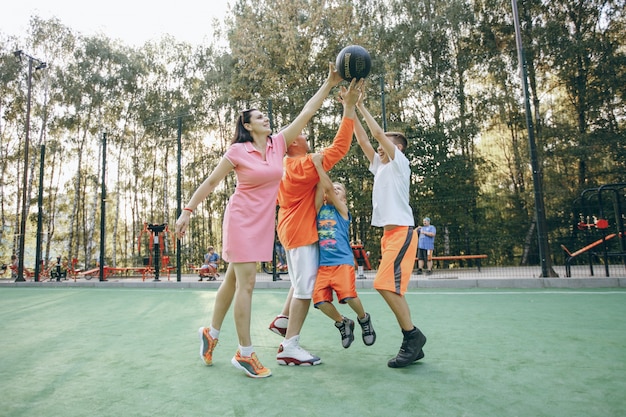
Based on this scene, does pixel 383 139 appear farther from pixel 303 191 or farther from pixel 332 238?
pixel 332 238

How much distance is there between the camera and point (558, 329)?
352 centimetres

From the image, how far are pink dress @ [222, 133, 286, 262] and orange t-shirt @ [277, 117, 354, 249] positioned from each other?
319 mm

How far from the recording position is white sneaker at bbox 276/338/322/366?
2.73 m

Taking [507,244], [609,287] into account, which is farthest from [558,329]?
[507,244]

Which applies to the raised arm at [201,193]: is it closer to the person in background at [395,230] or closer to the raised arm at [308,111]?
the raised arm at [308,111]

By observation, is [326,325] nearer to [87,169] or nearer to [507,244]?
[507,244]

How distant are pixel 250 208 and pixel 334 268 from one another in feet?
2.63

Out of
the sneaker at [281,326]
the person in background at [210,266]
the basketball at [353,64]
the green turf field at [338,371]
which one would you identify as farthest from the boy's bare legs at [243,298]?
the person in background at [210,266]

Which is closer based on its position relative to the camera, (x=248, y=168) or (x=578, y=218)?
(x=248, y=168)

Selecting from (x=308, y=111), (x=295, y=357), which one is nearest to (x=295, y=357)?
(x=295, y=357)

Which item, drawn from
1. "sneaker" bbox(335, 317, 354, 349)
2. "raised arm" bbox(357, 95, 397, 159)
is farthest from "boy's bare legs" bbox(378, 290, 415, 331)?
"raised arm" bbox(357, 95, 397, 159)

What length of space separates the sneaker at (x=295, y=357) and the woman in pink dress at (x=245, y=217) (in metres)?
0.25

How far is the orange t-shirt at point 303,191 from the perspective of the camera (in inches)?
121

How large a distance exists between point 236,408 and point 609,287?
7.13 m
